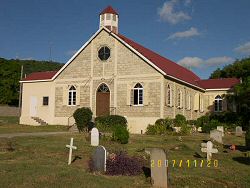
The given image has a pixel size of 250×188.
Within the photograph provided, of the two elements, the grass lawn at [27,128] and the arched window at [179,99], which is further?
the arched window at [179,99]

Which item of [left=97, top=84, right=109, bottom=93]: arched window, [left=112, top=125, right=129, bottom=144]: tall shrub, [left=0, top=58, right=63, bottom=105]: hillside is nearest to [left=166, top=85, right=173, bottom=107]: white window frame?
[left=97, top=84, right=109, bottom=93]: arched window

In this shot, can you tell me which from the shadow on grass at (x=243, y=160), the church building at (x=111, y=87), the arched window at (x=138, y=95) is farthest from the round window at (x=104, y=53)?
the shadow on grass at (x=243, y=160)

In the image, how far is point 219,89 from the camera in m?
40.5

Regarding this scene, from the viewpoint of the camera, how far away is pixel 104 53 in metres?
34.1

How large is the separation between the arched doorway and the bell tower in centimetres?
582

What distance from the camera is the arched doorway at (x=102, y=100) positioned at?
33.7 m

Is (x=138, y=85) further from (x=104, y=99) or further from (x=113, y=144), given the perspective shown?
(x=113, y=144)

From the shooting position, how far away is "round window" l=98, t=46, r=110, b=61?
33.9 m

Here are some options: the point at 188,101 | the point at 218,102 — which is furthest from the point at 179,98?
the point at 218,102

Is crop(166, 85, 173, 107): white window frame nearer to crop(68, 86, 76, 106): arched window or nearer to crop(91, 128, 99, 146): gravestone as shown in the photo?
crop(68, 86, 76, 106): arched window

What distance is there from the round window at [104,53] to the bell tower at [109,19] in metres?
2.38

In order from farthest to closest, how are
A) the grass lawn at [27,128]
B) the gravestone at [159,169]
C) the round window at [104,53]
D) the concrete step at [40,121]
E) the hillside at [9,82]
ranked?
the hillside at [9,82], the concrete step at [40,121], the round window at [104,53], the grass lawn at [27,128], the gravestone at [159,169]

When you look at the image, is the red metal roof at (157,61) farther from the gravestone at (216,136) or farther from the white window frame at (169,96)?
the gravestone at (216,136)

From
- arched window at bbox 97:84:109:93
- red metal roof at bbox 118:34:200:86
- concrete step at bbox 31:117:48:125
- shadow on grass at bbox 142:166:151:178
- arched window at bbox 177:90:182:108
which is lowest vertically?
shadow on grass at bbox 142:166:151:178
